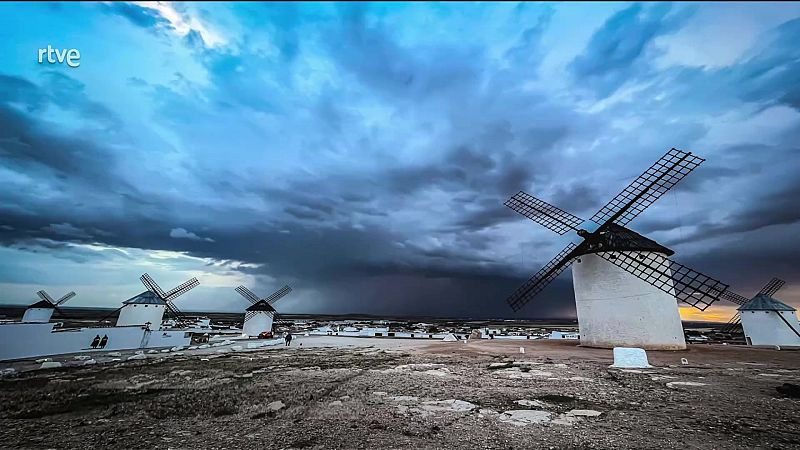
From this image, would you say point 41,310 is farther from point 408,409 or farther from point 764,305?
point 764,305

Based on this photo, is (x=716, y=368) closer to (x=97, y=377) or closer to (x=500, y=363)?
(x=500, y=363)

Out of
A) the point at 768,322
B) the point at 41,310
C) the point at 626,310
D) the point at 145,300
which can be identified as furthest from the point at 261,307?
the point at 768,322

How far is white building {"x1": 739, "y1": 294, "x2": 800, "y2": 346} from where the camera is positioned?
31.0 metres

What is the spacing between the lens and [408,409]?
26.2 feet

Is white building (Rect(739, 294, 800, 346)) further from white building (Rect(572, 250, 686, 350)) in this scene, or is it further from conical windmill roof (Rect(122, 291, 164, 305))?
conical windmill roof (Rect(122, 291, 164, 305))

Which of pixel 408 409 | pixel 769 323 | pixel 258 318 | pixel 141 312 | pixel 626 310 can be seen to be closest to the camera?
pixel 408 409

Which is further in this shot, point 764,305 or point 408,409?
point 764,305

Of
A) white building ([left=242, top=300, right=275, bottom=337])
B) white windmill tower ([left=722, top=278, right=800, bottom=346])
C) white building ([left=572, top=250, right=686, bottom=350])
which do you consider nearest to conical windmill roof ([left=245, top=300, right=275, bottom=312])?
white building ([left=242, top=300, right=275, bottom=337])

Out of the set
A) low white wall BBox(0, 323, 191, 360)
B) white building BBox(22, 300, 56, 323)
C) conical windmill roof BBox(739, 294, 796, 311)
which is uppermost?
conical windmill roof BBox(739, 294, 796, 311)

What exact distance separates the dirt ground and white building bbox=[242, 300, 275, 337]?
106 ft

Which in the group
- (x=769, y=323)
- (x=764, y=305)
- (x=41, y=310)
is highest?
(x=764, y=305)

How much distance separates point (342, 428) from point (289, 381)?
6017 millimetres

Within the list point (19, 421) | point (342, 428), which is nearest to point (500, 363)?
point (342, 428)

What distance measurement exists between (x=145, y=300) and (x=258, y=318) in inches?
505
